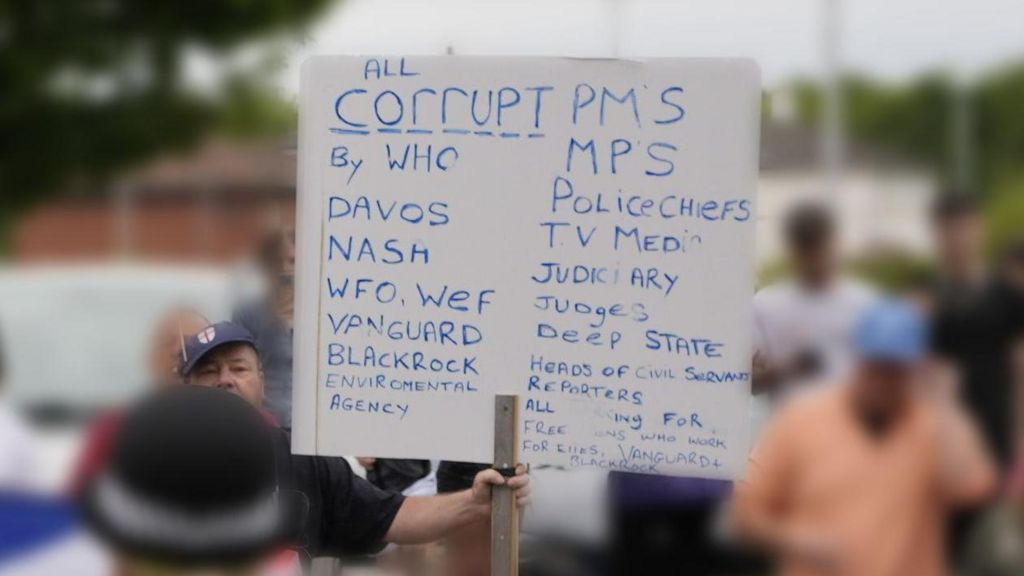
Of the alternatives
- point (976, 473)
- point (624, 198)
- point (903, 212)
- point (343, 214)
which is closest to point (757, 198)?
point (624, 198)

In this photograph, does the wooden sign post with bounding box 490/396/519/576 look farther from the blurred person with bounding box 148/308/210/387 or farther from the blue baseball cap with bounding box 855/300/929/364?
the blue baseball cap with bounding box 855/300/929/364

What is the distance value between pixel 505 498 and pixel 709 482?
406 centimetres

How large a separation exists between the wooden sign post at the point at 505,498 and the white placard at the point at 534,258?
2cm

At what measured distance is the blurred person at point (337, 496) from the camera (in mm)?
3477

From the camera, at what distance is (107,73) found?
16719 mm

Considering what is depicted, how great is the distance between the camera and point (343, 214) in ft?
11.1

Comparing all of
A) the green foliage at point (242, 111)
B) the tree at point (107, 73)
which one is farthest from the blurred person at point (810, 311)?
the tree at point (107, 73)

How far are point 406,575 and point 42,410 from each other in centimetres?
307

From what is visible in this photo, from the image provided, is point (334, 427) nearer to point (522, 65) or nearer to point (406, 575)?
point (522, 65)

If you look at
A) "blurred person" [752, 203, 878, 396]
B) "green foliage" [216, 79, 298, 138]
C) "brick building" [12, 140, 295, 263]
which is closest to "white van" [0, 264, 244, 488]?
"blurred person" [752, 203, 878, 396]

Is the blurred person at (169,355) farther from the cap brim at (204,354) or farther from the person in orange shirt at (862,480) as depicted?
the person in orange shirt at (862,480)

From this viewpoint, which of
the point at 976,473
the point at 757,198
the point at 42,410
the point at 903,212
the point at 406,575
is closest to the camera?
the point at 757,198

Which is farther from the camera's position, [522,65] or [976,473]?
[976,473]

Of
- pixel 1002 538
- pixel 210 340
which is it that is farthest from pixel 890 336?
pixel 210 340
